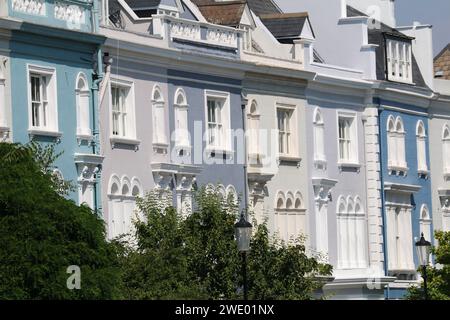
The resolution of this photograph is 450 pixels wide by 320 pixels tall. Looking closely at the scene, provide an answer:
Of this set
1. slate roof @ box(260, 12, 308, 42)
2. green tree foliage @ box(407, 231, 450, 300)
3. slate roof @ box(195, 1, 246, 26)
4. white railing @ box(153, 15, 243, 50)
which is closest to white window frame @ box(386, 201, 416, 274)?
green tree foliage @ box(407, 231, 450, 300)

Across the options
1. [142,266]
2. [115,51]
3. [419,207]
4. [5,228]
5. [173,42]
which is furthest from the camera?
[419,207]

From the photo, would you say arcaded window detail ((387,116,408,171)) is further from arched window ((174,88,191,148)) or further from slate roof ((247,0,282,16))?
arched window ((174,88,191,148))

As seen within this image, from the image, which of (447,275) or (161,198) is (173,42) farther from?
(447,275)

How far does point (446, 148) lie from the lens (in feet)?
236

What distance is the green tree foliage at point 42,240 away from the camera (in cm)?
3481

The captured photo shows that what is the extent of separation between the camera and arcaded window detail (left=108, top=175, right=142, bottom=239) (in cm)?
4916

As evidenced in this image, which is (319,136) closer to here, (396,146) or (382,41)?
(396,146)

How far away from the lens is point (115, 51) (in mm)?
49531

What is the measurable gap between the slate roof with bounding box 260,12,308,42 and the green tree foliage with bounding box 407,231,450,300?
813 cm

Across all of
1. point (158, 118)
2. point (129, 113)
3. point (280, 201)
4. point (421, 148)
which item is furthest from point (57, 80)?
point (421, 148)

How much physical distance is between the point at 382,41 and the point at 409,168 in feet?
15.5
